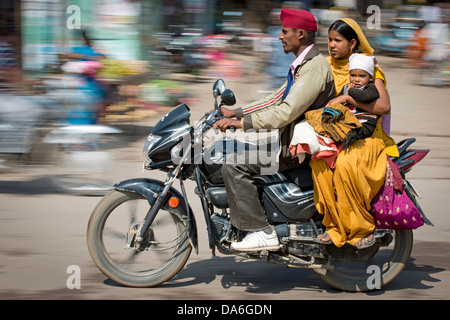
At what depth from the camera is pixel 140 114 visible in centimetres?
938

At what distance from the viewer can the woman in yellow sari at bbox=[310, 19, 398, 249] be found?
400 cm

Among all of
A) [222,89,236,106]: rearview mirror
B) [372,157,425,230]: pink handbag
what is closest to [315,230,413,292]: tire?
[372,157,425,230]: pink handbag

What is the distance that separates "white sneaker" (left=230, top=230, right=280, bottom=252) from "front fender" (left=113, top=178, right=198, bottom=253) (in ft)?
1.02

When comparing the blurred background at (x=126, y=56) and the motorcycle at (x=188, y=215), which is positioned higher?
the blurred background at (x=126, y=56)

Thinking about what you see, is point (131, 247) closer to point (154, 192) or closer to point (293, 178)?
point (154, 192)

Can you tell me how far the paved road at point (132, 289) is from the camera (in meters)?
4.30

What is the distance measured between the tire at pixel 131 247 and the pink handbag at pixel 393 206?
50.7 inches

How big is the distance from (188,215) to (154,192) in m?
0.28

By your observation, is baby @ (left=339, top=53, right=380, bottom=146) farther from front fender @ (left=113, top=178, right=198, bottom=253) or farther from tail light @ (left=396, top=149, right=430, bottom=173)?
front fender @ (left=113, top=178, right=198, bottom=253)

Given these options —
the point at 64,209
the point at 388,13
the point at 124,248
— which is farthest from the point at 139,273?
the point at 388,13

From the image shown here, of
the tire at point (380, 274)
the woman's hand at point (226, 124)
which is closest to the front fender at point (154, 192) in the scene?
the woman's hand at point (226, 124)

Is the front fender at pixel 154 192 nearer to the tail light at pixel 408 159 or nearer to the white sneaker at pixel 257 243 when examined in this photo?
the white sneaker at pixel 257 243

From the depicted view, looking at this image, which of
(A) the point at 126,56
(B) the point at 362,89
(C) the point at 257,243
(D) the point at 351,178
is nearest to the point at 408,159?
(D) the point at 351,178
